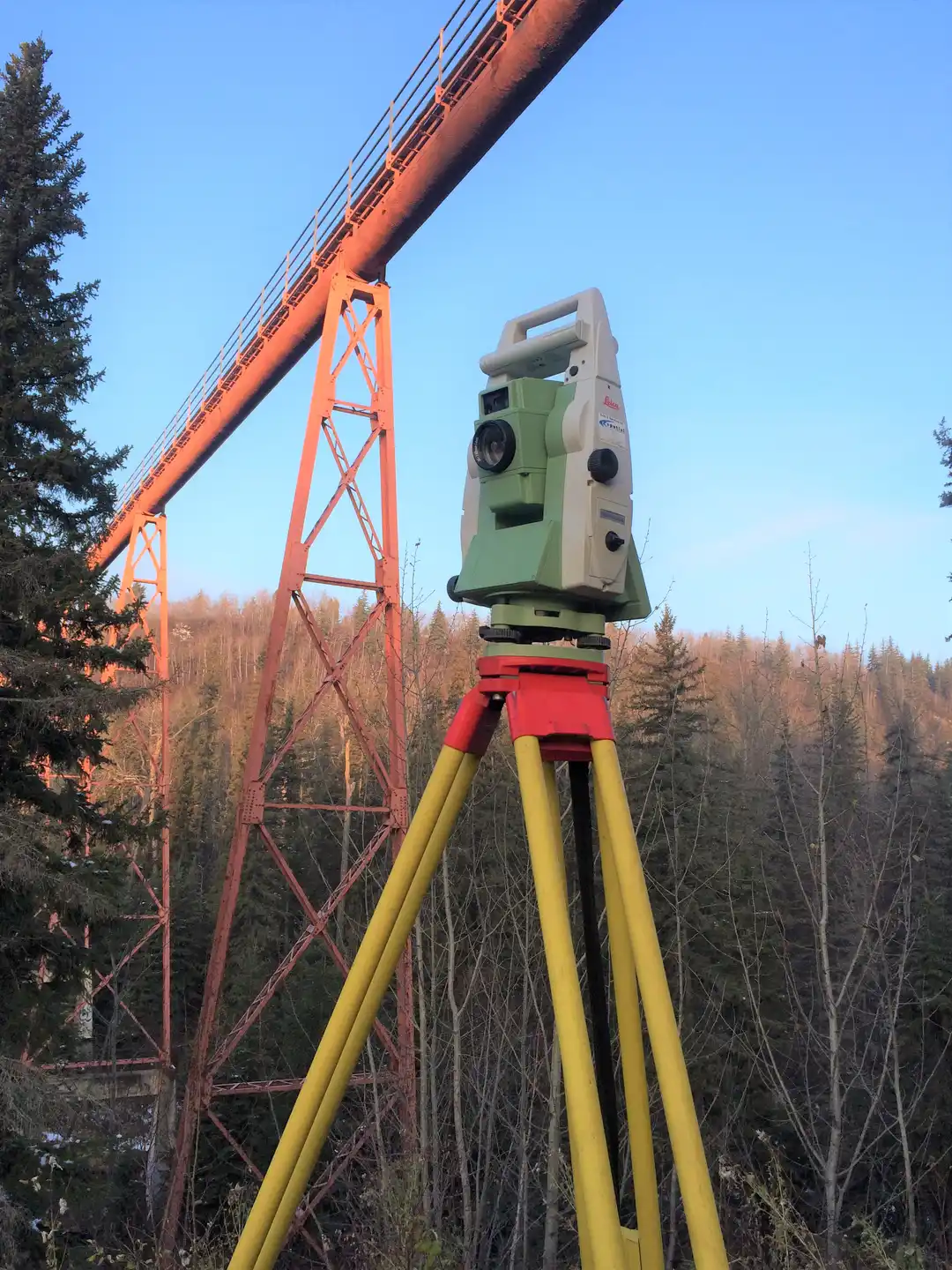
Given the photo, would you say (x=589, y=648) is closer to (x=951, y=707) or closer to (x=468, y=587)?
(x=468, y=587)

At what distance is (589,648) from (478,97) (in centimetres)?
540

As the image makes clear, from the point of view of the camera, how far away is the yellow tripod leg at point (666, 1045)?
1.60 meters

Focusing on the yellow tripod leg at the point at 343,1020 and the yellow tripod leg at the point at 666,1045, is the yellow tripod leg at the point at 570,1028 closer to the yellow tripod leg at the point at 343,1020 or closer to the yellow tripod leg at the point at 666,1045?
the yellow tripod leg at the point at 666,1045

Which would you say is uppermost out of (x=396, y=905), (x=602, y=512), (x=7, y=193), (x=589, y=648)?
(x=7, y=193)

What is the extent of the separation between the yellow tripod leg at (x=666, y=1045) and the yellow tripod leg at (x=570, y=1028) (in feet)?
0.43

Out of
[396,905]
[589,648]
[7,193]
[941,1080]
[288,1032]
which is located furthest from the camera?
[941,1080]

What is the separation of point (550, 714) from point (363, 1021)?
3.00 feet

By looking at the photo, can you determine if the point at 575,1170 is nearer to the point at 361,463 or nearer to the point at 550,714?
the point at 550,714

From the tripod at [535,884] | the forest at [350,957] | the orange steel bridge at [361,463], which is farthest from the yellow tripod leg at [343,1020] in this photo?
the orange steel bridge at [361,463]

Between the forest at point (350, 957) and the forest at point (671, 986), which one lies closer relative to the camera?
the forest at point (350, 957)

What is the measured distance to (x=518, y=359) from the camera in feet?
8.05

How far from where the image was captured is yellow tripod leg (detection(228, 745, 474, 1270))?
6.84 feet

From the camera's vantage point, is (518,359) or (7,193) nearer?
(518,359)

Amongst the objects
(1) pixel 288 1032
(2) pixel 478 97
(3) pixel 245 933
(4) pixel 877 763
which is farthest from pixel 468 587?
(4) pixel 877 763
